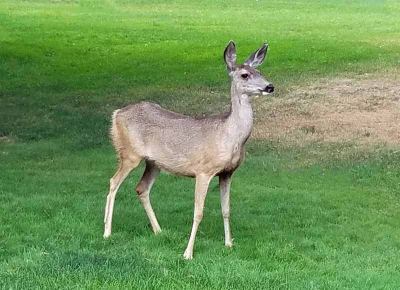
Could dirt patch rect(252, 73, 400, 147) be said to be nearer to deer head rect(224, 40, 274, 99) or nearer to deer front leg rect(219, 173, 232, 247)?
deer front leg rect(219, 173, 232, 247)

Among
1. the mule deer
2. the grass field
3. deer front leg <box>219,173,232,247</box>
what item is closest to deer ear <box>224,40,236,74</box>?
the mule deer

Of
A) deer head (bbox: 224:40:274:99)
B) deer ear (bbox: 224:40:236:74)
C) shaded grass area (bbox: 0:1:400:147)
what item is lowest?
shaded grass area (bbox: 0:1:400:147)

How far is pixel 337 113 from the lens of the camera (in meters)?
16.1

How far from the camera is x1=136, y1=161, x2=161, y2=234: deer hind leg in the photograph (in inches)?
334

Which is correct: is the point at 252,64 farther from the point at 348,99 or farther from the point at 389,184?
the point at 348,99

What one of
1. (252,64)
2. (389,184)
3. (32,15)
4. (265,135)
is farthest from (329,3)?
(252,64)

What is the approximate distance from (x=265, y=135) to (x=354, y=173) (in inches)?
111

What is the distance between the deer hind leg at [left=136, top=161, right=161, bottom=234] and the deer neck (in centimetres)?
116

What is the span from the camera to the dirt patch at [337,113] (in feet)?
46.7

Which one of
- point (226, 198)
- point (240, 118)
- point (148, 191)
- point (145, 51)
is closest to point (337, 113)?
point (148, 191)

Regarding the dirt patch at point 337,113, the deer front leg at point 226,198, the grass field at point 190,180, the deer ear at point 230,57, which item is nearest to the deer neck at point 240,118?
the deer ear at point 230,57

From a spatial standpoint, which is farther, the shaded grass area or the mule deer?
the shaded grass area

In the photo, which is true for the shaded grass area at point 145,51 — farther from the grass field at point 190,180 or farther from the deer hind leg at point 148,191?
the deer hind leg at point 148,191

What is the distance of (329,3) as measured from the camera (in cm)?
4400
